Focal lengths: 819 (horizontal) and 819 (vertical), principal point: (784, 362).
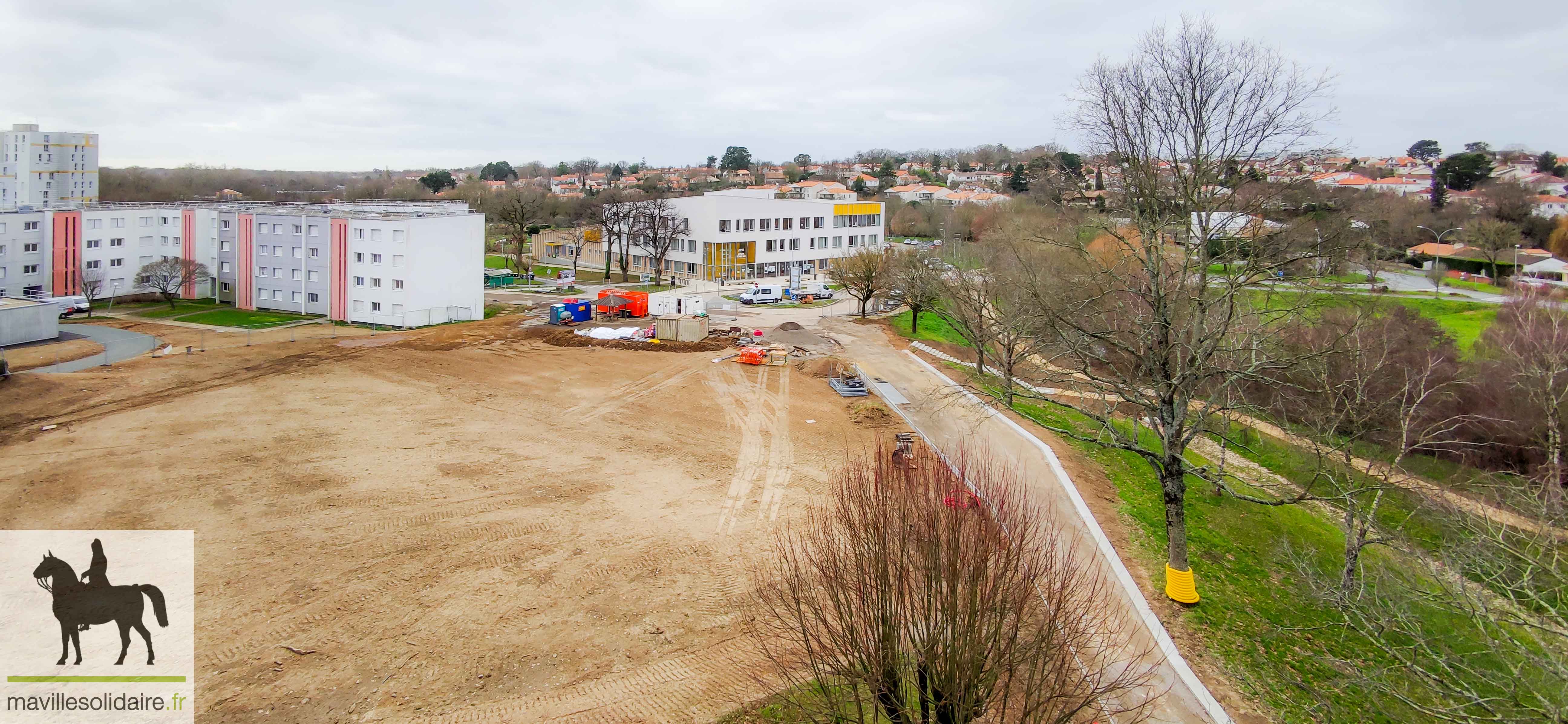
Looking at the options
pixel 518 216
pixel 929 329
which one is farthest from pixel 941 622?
pixel 518 216

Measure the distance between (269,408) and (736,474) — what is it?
14.9 meters

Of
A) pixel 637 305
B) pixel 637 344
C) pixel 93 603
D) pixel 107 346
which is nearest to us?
pixel 93 603

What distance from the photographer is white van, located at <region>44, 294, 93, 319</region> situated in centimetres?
4125

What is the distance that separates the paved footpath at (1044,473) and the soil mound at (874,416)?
0.47 meters

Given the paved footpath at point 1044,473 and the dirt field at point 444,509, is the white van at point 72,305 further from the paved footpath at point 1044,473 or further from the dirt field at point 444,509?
the paved footpath at point 1044,473

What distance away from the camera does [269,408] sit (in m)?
24.4

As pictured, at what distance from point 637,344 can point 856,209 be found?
37.9 metres

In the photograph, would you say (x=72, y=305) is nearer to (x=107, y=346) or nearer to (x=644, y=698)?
(x=107, y=346)

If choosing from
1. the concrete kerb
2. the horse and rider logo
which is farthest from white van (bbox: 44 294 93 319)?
the concrete kerb

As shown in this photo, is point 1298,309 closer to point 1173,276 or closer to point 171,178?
point 1173,276

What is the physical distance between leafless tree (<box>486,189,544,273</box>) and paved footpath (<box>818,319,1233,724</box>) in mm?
36939

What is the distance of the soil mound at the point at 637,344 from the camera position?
35.3 meters

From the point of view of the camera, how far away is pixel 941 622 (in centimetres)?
817

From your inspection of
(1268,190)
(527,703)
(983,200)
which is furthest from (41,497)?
(983,200)
